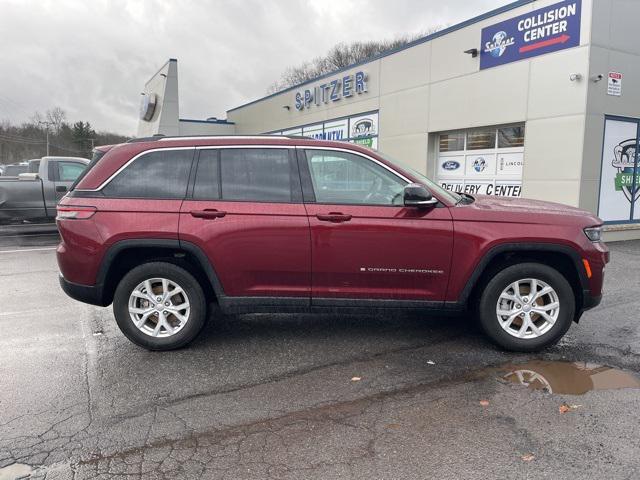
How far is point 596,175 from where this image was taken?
36.4 feet

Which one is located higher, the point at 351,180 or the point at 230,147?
the point at 230,147

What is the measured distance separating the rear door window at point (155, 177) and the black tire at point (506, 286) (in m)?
2.84

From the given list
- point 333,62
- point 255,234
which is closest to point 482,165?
point 255,234

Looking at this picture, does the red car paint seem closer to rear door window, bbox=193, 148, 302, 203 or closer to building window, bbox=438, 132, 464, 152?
rear door window, bbox=193, 148, 302, 203

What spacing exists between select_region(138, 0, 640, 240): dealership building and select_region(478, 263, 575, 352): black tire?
767cm

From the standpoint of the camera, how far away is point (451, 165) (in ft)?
48.2

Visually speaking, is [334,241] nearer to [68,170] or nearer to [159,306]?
[159,306]

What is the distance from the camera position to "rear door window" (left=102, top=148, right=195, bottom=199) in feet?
14.4

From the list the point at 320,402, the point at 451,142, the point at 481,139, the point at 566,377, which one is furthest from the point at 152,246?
the point at 451,142

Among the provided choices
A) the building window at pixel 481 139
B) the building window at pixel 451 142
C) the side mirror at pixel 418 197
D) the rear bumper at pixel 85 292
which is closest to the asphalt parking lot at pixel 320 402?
the rear bumper at pixel 85 292

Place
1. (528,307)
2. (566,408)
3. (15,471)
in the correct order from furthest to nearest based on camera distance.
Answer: (528,307)
(566,408)
(15,471)

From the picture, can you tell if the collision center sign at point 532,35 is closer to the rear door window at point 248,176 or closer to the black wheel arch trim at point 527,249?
the black wheel arch trim at point 527,249

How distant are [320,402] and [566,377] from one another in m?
1.99

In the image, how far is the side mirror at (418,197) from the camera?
13.5 feet
